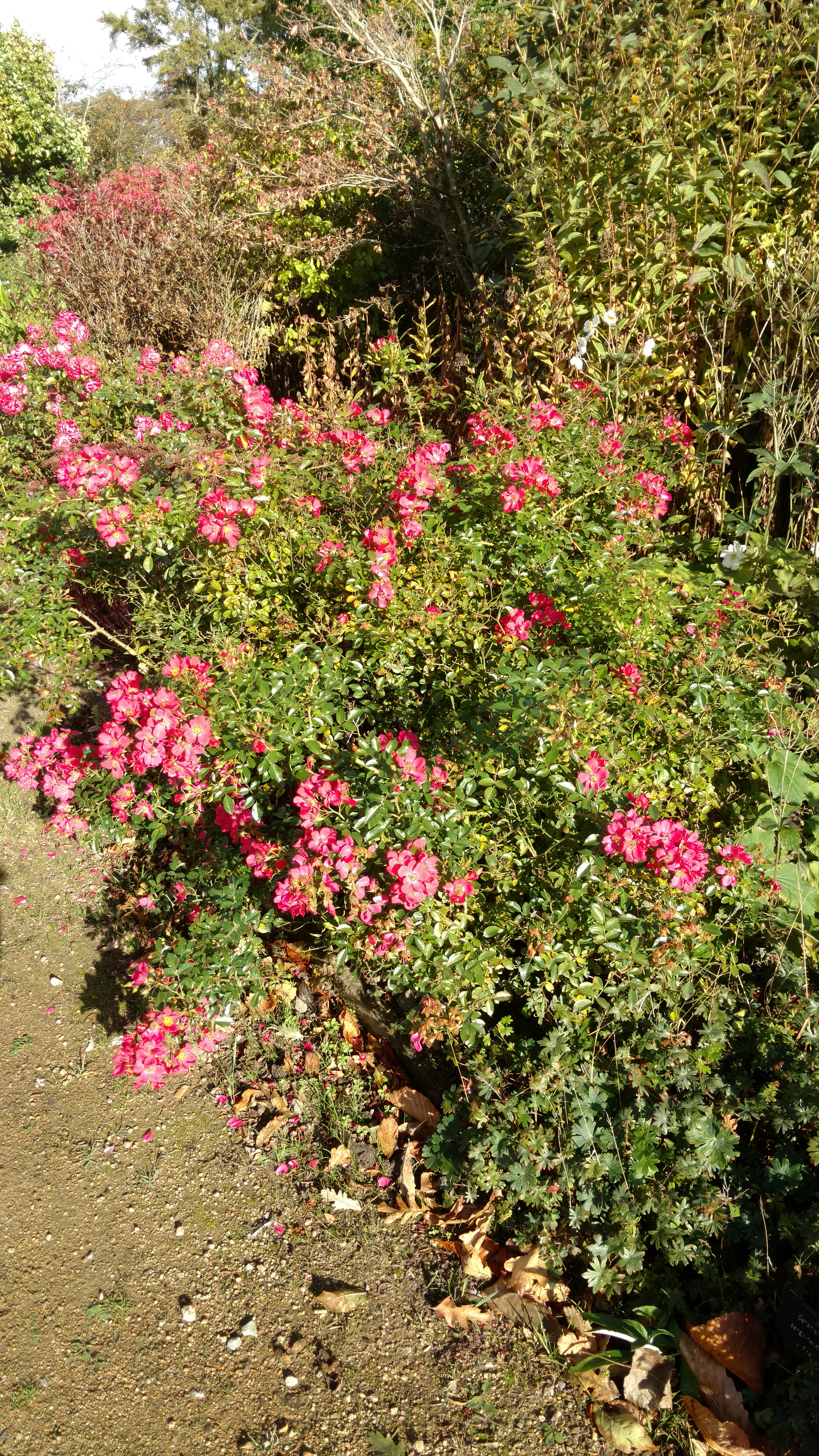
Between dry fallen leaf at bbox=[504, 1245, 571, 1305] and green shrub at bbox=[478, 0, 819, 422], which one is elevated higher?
green shrub at bbox=[478, 0, 819, 422]

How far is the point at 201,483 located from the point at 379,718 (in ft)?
2.92

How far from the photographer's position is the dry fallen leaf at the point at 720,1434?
5.70 ft

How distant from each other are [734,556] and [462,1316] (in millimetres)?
2187

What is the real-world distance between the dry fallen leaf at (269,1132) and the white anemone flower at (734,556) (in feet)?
6.95

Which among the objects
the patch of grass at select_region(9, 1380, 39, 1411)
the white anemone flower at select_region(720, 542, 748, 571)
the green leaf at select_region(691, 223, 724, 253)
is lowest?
the patch of grass at select_region(9, 1380, 39, 1411)

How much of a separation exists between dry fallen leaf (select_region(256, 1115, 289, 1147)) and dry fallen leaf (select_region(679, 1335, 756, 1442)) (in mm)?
1145

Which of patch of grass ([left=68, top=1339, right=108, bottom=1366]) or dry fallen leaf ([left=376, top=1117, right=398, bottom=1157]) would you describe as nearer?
patch of grass ([left=68, top=1339, right=108, bottom=1366])

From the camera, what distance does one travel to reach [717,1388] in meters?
1.82

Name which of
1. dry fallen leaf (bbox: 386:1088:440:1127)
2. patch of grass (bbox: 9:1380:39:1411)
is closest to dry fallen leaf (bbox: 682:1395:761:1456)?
dry fallen leaf (bbox: 386:1088:440:1127)

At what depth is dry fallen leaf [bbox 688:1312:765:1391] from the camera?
1.81 metres

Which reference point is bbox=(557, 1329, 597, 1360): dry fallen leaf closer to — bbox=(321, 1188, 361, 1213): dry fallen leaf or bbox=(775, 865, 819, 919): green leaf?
bbox=(321, 1188, 361, 1213): dry fallen leaf

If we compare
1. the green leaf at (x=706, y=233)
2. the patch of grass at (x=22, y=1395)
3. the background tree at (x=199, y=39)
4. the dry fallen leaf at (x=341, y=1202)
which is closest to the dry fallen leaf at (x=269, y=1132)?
the dry fallen leaf at (x=341, y=1202)

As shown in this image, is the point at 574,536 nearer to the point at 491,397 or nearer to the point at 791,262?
the point at 491,397

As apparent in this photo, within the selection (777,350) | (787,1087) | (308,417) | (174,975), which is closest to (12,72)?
(308,417)
